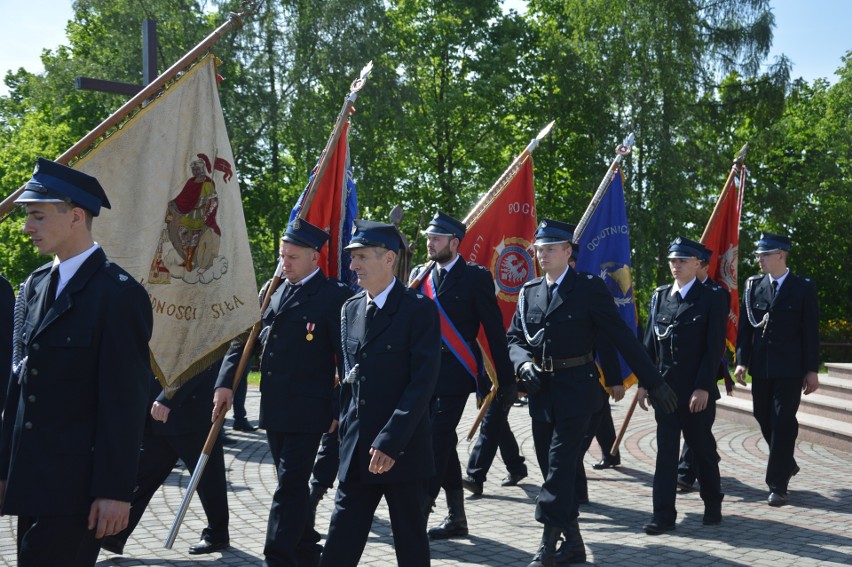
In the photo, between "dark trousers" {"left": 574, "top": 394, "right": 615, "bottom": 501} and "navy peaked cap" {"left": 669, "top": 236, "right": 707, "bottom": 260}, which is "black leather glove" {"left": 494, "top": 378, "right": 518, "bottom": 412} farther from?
"navy peaked cap" {"left": 669, "top": 236, "right": 707, "bottom": 260}

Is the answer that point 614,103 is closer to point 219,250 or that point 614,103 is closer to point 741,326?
point 741,326

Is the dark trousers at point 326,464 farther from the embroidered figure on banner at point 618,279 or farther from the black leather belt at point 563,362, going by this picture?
the embroidered figure on banner at point 618,279

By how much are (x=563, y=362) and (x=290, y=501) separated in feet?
6.67

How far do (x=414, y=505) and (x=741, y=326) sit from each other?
224 inches

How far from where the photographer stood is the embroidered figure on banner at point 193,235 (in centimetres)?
584

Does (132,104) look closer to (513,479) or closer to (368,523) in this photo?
(368,523)

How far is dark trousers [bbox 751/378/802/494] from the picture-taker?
26.6 feet

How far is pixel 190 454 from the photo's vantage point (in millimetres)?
6312

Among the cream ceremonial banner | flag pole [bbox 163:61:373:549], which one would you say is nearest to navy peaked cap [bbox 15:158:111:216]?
the cream ceremonial banner

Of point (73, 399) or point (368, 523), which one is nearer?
point (73, 399)

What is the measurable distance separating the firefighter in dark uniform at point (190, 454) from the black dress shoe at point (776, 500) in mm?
4680

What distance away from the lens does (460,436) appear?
11.7 m

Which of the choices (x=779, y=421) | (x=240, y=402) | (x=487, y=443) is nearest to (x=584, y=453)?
Answer: (x=487, y=443)

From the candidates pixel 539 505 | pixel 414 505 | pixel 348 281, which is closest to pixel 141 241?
pixel 348 281
